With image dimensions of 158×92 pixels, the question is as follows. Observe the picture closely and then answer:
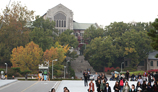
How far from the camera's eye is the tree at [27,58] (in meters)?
75.6

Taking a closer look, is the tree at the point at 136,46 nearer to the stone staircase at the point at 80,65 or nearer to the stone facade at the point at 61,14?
the stone staircase at the point at 80,65

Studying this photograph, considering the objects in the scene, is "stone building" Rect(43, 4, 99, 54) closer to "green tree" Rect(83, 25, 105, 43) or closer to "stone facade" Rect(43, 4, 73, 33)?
"stone facade" Rect(43, 4, 73, 33)

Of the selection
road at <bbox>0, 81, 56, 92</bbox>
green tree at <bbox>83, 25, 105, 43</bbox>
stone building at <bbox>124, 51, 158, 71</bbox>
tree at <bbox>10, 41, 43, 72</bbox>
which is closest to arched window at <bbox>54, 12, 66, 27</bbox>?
green tree at <bbox>83, 25, 105, 43</bbox>

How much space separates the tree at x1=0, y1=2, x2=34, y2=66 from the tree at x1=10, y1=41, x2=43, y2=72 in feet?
14.8

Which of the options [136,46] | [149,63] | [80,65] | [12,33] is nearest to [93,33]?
[80,65]

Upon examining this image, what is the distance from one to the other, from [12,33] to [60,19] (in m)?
32.6

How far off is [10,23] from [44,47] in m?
12.2

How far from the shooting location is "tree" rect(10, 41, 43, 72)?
248 ft

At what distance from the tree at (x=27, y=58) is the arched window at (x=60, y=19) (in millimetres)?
34953

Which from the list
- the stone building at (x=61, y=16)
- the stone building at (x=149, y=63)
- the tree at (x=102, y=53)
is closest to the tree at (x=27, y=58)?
the tree at (x=102, y=53)

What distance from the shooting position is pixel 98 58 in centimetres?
9131

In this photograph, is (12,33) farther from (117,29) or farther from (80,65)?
(117,29)

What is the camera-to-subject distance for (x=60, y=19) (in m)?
113

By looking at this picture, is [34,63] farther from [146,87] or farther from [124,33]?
[146,87]
